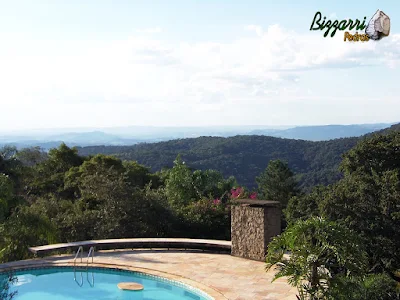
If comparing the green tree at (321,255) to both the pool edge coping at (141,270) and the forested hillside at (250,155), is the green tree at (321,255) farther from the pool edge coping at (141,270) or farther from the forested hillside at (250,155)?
the forested hillside at (250,155)

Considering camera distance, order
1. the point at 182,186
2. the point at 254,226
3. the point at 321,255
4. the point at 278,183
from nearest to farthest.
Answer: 1. the point at 321,255
2. the point at 254,226
3. the point at 182,186
4. the point at 278,183

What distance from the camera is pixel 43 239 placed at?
1636 cm

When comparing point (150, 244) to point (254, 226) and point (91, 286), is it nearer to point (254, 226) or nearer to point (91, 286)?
point (91, 286)

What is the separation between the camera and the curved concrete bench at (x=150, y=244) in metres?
15.3

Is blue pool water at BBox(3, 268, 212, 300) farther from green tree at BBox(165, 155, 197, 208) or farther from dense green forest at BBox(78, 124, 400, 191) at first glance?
dense green forest at BBox(78, 124, 400, 191)

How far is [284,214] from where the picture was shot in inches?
806

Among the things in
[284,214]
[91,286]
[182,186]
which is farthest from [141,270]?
[182,186]

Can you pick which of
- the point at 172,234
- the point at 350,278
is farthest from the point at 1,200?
the point at 350,278

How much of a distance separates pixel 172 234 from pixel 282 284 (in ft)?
21.3

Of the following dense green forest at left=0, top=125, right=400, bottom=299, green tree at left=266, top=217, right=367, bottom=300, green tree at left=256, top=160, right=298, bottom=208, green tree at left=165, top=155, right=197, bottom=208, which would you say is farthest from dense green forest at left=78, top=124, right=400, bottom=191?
green tree at left=266, top=217, right=367, bottom=300

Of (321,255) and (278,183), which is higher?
(321,255)

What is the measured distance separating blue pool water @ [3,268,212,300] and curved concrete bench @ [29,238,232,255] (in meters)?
1.18

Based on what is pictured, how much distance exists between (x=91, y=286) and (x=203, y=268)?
3.05 metres

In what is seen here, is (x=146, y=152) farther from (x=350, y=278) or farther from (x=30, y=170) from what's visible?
(x=350, y=278)
